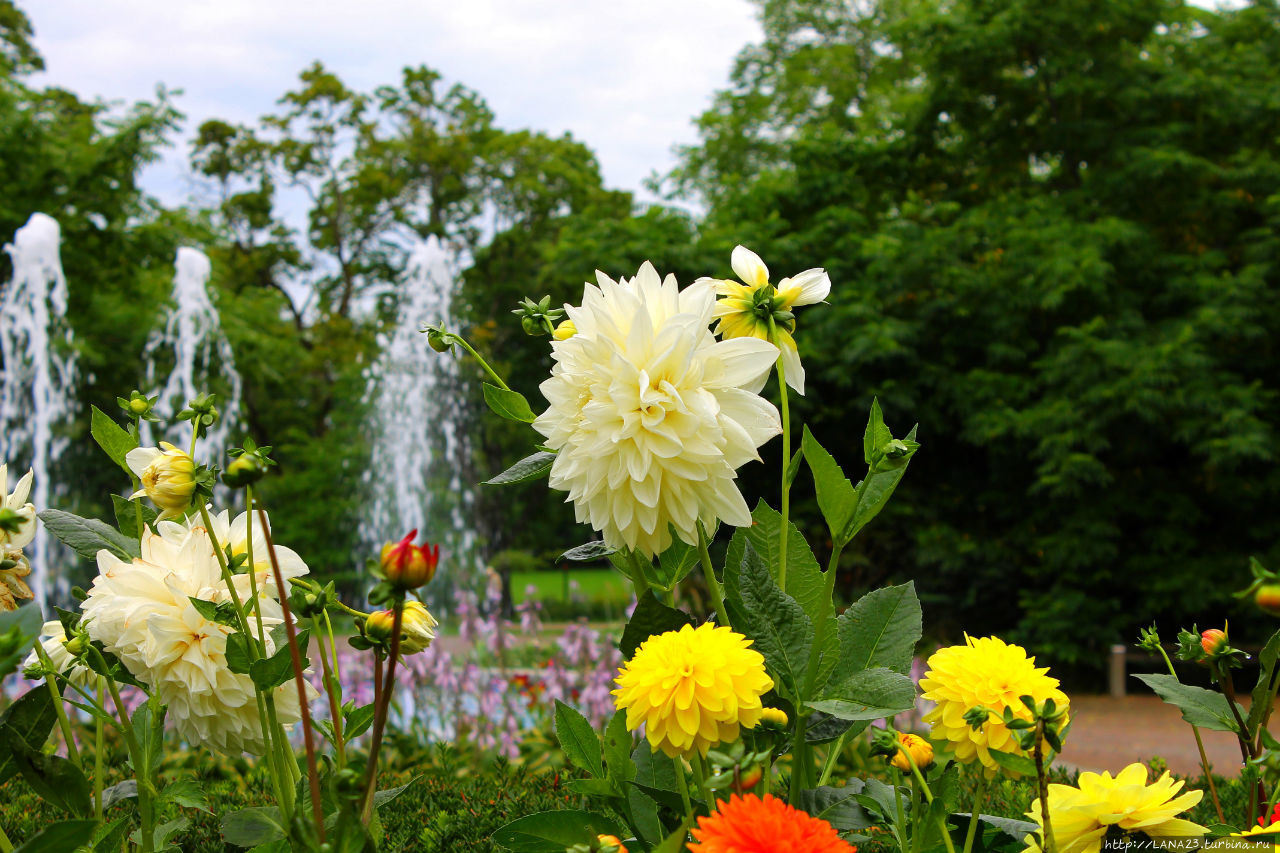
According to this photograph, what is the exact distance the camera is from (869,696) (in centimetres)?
79

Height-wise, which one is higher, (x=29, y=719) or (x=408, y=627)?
(x=408, y=627)

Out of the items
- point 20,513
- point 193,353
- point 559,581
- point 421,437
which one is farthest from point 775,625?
point 559,581

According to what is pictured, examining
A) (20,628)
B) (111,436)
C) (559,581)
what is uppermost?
(111,436)

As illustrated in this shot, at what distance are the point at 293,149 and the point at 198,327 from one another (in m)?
6.09

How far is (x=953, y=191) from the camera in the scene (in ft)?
29.8

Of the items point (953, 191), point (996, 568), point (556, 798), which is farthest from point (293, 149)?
point (556, 798)

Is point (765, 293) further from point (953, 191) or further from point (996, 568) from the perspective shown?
point (953, 191)

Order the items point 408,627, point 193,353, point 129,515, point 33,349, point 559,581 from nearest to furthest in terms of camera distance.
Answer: point 408,627
point 129,515
point 33,349
point 193,353
point 559,581

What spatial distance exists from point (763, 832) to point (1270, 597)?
36 centimetres

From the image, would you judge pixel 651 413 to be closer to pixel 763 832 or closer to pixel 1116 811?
pixel 763 832

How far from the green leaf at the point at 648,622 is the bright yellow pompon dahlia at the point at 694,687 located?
4.7 inches

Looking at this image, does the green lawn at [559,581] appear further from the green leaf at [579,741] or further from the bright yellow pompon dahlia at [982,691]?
the bright yellow pompon dahlia at [982,691]

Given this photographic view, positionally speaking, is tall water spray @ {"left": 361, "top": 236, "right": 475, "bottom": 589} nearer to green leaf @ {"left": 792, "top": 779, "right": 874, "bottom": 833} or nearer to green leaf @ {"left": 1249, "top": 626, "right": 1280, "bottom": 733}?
green leaf @ {"left": 792, "top": 779, "right": 874, "bottom": 833}

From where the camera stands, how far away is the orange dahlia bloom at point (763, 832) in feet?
1.96
